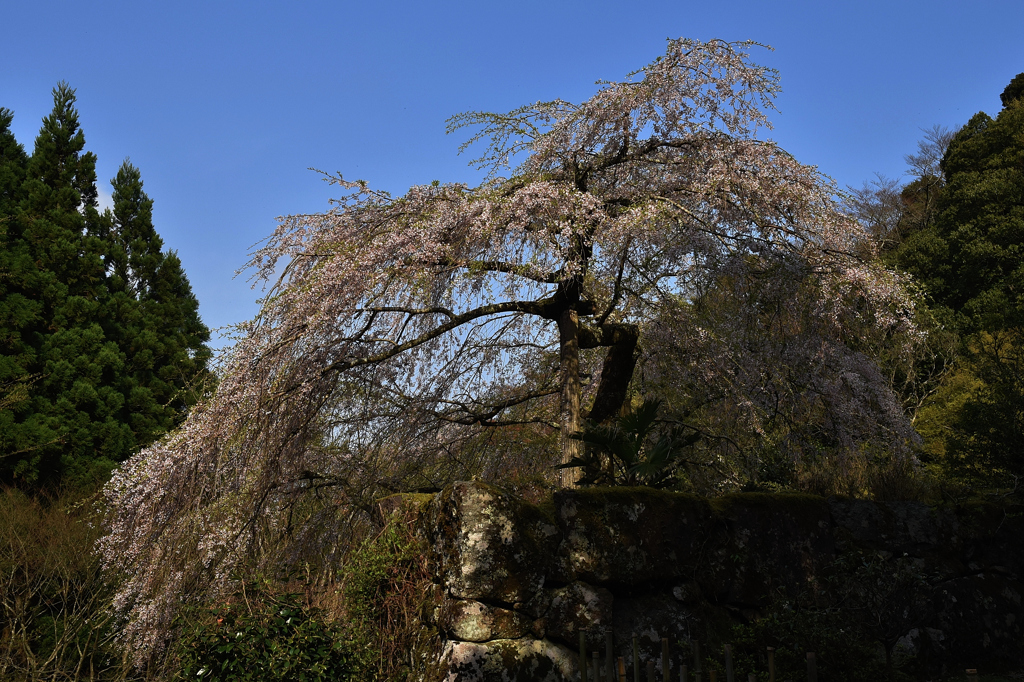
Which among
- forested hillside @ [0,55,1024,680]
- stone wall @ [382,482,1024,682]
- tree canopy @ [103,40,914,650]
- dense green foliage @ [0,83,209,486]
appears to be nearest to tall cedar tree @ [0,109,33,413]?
dense green foliage @ [0,83,209,486]

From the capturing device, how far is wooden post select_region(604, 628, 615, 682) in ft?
14.9

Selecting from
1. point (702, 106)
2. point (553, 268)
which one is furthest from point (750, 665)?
point (702, 106)

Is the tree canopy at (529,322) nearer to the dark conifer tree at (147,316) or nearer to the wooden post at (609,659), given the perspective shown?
the wooden post at (609,659)

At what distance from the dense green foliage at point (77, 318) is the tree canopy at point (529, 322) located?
6.53m

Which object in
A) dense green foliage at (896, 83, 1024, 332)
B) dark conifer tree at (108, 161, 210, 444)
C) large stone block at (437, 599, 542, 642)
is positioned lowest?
large stone block at (437, 599, 542, 642)

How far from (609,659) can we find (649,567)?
93 centimetres

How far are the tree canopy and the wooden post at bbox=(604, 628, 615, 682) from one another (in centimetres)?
331

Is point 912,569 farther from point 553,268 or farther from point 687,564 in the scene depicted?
point 553,268

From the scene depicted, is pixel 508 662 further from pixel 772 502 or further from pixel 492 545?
pixel 772 502

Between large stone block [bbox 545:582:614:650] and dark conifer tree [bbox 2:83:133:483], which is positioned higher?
dark conifer tree [bbox 2:83:133:483]

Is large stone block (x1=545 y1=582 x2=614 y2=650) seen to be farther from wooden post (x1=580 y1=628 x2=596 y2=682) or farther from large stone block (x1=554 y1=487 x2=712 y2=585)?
wooden post (x1=580 y1=628 x2=596 y2=682)

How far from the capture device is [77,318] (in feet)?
52.0

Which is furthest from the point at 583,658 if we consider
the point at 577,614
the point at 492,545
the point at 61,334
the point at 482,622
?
the point at 61,334

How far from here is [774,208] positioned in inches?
334
